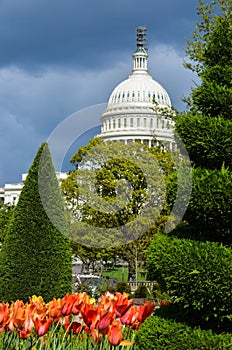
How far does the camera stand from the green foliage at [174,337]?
5.04 meters

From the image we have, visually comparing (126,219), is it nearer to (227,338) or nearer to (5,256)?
(5,256)

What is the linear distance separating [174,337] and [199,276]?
0.57 m

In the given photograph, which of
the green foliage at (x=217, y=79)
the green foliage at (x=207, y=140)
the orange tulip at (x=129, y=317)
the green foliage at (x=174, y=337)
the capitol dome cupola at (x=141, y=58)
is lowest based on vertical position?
the green foliage at (x=174, y=337)

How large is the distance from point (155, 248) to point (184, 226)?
0.36 metres

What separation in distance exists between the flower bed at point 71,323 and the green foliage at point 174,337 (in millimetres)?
212

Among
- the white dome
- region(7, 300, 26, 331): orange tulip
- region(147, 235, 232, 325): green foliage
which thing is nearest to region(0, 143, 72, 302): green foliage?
region(7, 300, 26, 331): orange tulip

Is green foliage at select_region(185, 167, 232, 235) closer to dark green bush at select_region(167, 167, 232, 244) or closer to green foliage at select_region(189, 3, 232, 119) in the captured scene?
dark green bush at select_region(167, 167, 232, 244)

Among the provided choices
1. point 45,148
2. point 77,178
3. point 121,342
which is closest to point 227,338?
point 121,342

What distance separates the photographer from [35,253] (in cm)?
985

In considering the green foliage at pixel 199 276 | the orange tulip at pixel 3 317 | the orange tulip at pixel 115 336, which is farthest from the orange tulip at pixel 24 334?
the green foliage at pixel 199 276

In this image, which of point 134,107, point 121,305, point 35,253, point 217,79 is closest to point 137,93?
point 134,107

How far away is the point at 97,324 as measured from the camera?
5.07 metres

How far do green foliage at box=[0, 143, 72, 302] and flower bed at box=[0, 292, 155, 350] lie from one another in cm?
397

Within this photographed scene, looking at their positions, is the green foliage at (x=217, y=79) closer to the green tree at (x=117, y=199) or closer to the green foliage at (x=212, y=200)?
the green foliage at (x=212, y=200)
